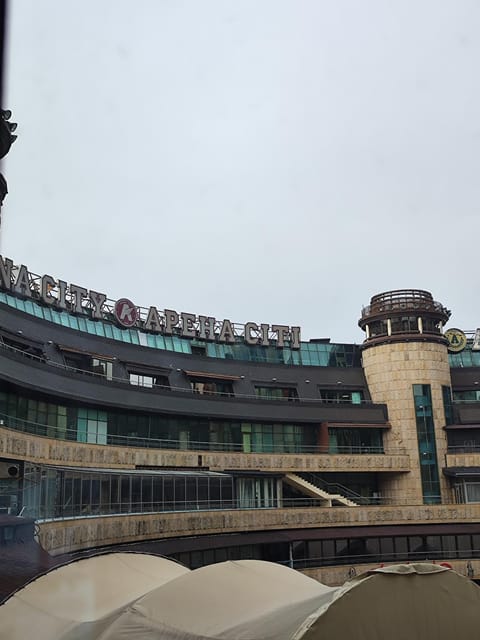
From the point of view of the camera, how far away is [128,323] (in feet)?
210

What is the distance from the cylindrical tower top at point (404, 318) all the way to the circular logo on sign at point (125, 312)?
22.6 meters

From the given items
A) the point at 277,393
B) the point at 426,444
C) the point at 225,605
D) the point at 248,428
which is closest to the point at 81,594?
the point at 225,605

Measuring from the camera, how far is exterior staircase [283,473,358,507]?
57812mm

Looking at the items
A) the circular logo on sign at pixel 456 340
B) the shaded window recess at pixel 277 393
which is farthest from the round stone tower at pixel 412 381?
the circular logo on sign at pixel 456 340

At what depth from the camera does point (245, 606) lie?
11758 millimetres

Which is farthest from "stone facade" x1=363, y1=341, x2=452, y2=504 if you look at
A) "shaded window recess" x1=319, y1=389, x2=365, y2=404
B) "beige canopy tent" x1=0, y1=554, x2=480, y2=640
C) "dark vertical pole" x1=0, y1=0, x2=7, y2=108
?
"dark vertical pole" x1=0, y1=0, x2=7, y2=108

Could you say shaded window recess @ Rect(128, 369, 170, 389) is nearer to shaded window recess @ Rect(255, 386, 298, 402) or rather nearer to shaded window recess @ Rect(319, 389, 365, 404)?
shaded window recess @ Rect(255, 386, 298, 402)

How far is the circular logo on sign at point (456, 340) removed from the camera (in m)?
76.9

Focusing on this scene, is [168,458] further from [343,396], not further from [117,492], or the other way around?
[343,396]

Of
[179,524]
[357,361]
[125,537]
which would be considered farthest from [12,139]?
Answer: [357,361]

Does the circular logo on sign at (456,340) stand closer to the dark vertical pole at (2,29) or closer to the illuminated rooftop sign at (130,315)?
the illuminated rooftop sign at (130,315)

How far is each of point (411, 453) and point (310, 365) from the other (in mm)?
14329

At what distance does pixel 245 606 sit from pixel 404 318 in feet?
185

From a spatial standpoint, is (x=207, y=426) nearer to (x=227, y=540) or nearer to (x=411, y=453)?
(x=227, y=540)
